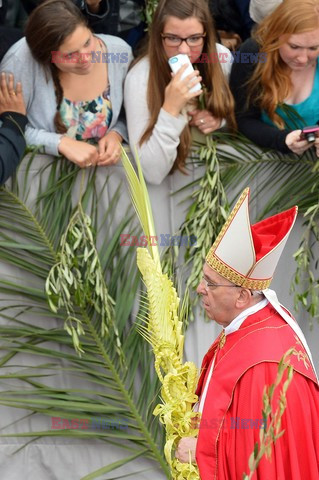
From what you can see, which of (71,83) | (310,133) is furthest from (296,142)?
(71,83)

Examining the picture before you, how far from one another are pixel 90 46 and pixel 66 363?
1513 millimetres

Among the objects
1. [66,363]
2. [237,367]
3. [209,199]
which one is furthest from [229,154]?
[237,367]

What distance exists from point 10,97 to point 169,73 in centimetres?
74

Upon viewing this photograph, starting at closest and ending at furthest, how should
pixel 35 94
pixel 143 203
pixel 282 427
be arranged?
1. pixel 282 427
2. pixel 143 203
3. pixel 35 94

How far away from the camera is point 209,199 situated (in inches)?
165

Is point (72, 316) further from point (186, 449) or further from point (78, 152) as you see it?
point (186, 449)

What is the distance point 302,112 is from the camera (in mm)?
4203

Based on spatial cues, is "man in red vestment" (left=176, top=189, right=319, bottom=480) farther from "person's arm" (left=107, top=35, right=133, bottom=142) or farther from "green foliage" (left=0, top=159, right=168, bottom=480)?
"person's arm" (left=107, top=35, right=133, bottom=142)

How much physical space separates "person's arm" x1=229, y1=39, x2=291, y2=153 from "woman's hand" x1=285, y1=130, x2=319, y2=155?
0.13ft

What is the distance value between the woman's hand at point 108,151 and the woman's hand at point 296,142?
78 cm

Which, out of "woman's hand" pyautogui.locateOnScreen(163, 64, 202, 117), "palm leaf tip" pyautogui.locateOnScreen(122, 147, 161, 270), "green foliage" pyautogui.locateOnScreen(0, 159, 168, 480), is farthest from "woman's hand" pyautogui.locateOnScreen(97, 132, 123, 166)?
"palm leaf tip" pyautogui.locateOnScreen(122, 147, 161, 270)

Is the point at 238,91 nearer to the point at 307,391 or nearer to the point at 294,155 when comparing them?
the point at 294,155

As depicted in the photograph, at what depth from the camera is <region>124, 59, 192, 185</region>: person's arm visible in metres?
4.04

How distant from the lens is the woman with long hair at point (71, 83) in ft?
13.2
